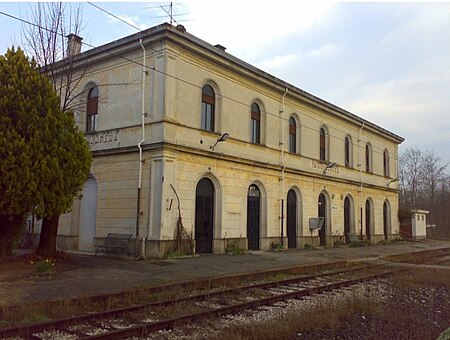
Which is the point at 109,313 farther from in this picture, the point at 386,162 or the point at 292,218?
the point at 386,162

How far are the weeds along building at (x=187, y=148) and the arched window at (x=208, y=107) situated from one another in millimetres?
46

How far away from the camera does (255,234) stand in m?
22.6

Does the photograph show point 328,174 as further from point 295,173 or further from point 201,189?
point 201,189

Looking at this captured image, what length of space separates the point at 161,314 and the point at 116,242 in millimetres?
9984

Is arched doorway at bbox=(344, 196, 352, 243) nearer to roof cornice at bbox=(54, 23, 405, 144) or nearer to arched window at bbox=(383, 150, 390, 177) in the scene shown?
arched window at bbox=(383, 150, 390, 177)

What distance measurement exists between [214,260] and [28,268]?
21.7 feet

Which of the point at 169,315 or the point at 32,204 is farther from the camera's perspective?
the point at 32,204

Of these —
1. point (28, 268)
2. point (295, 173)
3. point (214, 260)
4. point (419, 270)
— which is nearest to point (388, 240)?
point (295, 173)

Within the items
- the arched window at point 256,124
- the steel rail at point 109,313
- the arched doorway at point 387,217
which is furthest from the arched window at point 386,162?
the steel rail at point 109,313

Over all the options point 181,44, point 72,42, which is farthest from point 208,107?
point 72,42

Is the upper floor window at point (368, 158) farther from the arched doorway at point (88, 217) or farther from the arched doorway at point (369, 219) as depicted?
the arched doorway at point (88, 217)

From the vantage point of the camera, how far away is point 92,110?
20.7 metres

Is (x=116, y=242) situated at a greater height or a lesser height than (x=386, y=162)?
lesser

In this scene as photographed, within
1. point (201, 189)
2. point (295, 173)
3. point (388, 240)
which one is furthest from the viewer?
point (388, 240)
